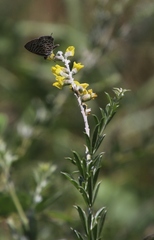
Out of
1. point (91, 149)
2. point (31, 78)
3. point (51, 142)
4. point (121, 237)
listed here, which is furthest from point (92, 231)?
point (31, 78)

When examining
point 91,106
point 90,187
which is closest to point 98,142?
point 90,187

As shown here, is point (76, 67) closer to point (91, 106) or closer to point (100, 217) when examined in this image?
point (100, 217)

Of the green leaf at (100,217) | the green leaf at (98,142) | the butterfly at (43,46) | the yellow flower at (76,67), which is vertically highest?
the butterfly at (43,46)

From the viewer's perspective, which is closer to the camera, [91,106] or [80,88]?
[80,88]

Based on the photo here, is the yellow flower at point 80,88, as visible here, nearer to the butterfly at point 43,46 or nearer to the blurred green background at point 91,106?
the butterfly at point 43,46

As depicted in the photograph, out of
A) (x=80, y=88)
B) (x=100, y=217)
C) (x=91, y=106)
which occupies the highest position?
(x=91, y=106)

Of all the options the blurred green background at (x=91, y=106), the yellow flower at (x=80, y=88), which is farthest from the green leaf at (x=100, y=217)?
the blurred green background at (x=91, y=106)

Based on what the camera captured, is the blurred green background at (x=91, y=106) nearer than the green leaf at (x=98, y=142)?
No

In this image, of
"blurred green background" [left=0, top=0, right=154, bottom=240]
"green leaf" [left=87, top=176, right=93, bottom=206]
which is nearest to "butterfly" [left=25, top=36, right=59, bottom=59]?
"green leaf" [left=87, top=176, right=93, bottom=206]
